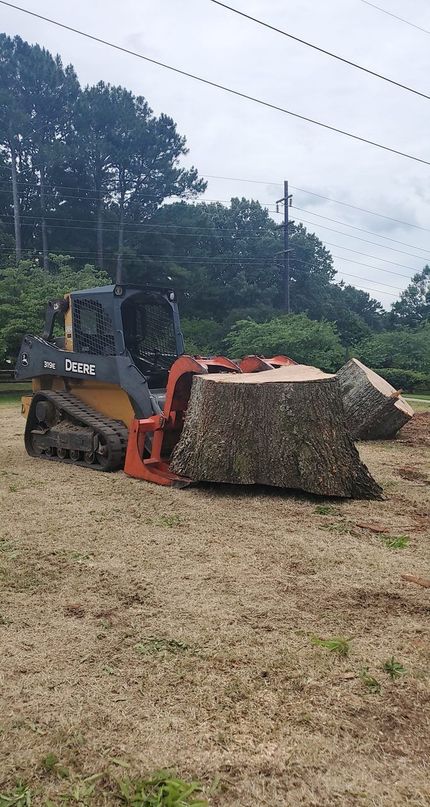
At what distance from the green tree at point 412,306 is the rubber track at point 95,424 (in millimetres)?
34916

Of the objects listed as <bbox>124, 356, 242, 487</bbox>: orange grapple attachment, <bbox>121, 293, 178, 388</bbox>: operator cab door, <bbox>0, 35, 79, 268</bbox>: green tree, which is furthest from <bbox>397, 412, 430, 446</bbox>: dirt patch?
<bbox>0, 35, 79, 268</bbox>: green tree

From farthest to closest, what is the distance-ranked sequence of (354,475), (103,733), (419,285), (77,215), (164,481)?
(419,285)
(77,215)
(164,481)
(354,475)
(103,733)

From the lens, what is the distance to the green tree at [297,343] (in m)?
23.5

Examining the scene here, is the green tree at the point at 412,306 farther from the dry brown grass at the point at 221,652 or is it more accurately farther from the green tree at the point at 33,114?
the dry brown grass at the point at 221,652

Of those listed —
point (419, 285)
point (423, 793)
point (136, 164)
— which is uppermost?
point (136, 164)

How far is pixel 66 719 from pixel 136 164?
40253 millimetres

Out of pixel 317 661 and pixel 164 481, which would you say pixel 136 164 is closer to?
pixel 164 481

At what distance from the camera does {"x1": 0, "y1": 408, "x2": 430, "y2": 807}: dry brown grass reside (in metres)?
2.03

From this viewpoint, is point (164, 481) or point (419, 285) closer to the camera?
point (164, 481)

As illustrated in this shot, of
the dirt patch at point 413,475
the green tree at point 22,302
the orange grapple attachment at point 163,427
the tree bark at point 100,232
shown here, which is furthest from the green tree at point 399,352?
the orange grapple attachment at point 163,427

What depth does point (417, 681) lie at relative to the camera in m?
2.51

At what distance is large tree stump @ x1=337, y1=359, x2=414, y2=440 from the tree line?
70.3 feet

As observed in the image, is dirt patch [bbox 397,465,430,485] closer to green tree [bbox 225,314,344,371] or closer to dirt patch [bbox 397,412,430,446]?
dirt patch [bbox 397,412,430,446]

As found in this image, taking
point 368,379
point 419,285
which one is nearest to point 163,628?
point 368,379
